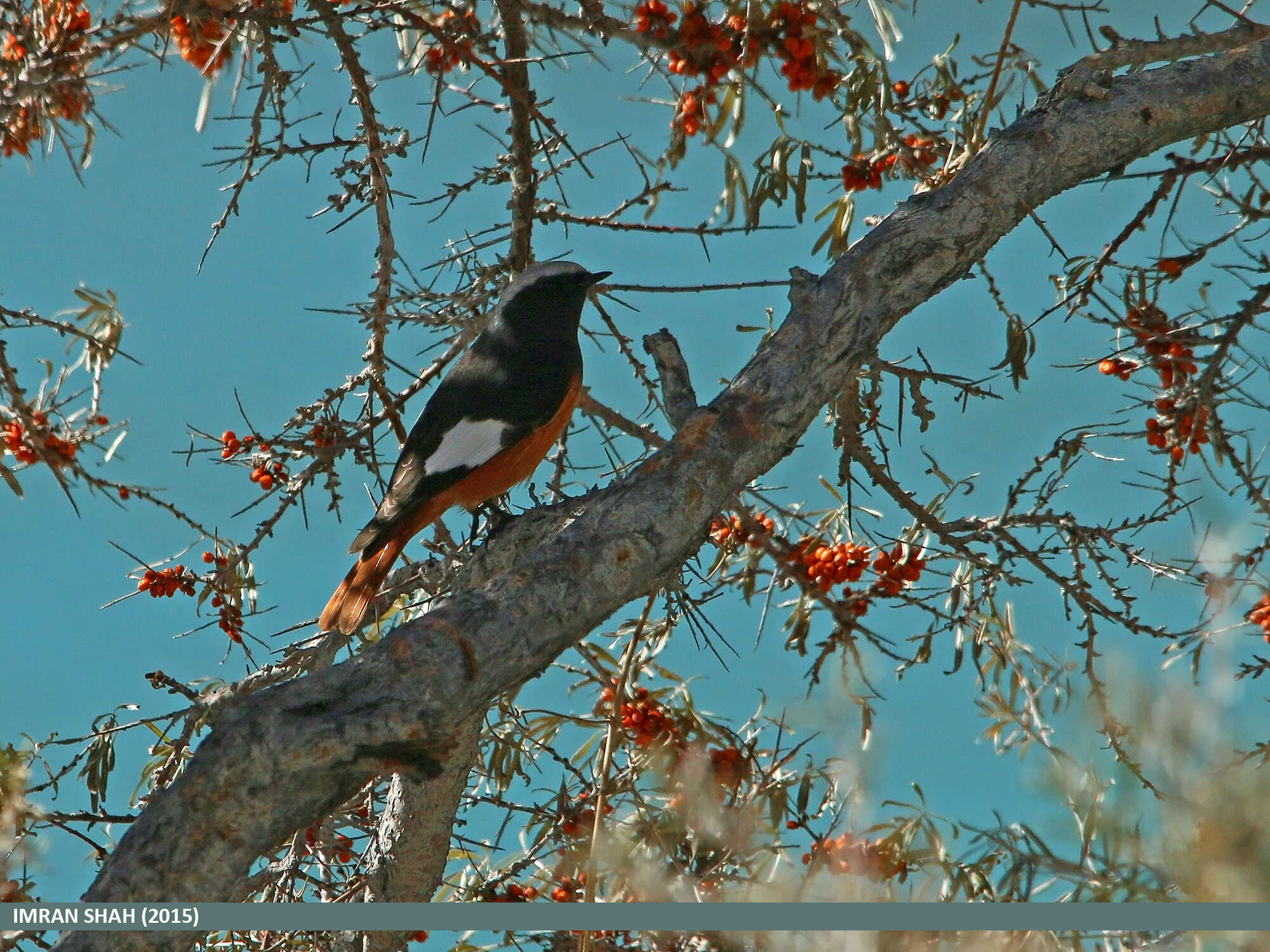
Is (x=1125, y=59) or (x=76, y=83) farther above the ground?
(x=1125, y=59)

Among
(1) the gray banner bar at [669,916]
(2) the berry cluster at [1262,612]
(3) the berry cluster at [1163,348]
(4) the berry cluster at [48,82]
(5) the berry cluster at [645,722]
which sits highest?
(4) the berry cluster at [48,82]

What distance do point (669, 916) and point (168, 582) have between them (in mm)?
2202

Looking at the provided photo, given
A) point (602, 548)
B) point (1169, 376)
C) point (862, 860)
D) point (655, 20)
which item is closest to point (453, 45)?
point (655, 20)

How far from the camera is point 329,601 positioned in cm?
320

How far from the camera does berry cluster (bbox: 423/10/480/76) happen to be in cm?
266

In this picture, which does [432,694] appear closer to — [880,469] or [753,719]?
[753,719]

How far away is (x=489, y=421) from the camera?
3438 mm

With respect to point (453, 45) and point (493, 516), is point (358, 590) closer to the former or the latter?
point (493, 516)

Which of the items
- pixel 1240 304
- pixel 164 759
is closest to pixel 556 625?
pixel 1240 304

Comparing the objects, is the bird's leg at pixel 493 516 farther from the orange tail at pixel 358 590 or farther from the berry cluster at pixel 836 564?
the berry cluster at pixel 836 564

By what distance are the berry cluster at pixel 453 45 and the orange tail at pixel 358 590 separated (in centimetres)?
132

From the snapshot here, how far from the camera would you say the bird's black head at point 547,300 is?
3758 mm

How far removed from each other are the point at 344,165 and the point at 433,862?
6.26 ft

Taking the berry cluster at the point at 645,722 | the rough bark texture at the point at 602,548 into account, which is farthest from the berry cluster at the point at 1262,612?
the berry cluster at the point at 645,722
